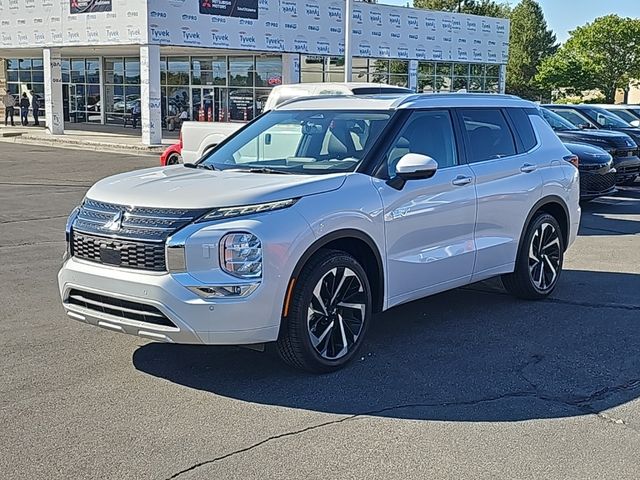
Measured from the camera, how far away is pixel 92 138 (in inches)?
1219

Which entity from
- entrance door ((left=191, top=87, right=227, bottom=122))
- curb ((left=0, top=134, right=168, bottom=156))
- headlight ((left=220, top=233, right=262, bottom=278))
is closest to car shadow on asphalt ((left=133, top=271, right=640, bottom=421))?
headlight ((left=220, top=233, right=262, bottom=278))

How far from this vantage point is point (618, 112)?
71.6ft

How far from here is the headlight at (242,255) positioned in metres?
4.94

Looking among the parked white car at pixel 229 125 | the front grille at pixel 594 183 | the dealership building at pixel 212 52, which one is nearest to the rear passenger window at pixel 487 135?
the parked white car at pixel 229 125

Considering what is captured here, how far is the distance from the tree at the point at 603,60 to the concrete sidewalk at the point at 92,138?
126 ft

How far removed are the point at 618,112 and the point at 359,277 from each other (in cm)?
1826

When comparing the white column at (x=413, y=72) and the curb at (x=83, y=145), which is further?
the white column at (x=413, y=72)

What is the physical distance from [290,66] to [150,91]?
6387mm

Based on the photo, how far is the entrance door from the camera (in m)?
35.6

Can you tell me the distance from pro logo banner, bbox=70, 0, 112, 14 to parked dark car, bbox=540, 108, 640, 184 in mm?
17306

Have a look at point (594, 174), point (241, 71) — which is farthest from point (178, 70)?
point (594, 174)

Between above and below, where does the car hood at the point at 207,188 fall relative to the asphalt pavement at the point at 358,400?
above

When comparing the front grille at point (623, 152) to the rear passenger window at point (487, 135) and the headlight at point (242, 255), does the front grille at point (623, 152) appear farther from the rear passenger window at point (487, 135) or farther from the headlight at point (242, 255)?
the headlight at point (242, 255)

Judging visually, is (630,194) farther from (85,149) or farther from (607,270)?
(85,149)
